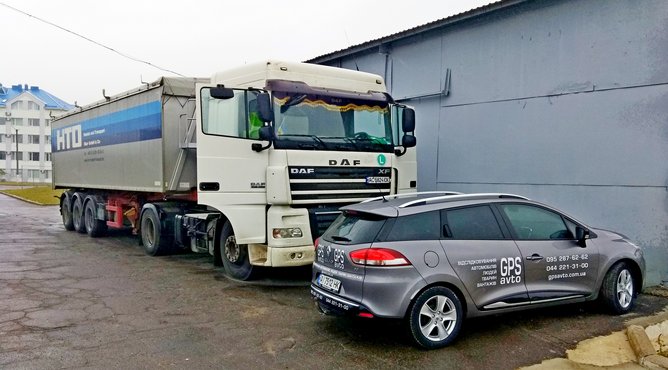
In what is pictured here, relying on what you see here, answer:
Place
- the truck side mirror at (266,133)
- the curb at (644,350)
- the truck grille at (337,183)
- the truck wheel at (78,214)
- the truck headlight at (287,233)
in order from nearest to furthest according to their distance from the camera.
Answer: the curb at (644,350) → the truck side mirror at (266,133) → the truck headlight at (287,233) → the truck grille at (337,183) → the truck wheel at (78,214)

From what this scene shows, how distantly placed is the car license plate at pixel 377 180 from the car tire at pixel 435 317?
332 cm

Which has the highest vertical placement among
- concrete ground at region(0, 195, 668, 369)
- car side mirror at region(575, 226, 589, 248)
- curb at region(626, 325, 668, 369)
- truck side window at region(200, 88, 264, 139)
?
truck side window at region(200, 88, 264, 139)

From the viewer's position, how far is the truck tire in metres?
10.5

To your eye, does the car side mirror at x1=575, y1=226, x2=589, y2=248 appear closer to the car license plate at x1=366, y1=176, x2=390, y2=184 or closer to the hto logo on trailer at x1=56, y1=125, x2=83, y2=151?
the car license plate at x1=366, y1=176, x2=390, y2=184

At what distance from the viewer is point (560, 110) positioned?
28.5 feet

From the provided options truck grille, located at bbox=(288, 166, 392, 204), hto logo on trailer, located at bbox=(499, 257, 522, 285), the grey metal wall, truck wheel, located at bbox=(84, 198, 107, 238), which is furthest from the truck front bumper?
truck wheel, located at bbox=(84, 198, 107, 238)

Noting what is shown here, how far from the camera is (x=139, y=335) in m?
5.59

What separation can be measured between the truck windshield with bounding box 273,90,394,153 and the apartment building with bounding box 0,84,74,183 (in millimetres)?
81841

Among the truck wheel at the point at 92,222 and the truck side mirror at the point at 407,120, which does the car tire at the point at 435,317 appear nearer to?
the truck side mirror at the point at 407,120

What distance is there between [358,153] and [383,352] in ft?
12.1

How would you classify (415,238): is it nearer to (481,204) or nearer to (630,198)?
(481,204)

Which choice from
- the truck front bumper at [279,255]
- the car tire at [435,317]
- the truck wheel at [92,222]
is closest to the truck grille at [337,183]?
the truck front bumper at [279,255]

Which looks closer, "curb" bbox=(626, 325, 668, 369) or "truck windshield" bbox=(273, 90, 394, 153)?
"curb" bbox=(626, 325, 668, 369)

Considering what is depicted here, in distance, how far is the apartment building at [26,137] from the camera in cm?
7925
